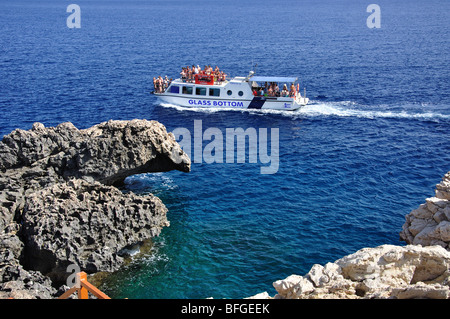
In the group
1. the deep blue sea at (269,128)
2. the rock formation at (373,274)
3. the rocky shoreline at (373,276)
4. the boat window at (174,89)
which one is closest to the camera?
the rocky shoreline at (373,276)

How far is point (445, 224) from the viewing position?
28.5 m

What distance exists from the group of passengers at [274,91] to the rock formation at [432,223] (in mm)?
31793

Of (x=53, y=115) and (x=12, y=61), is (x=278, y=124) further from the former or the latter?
(x=12, y=61)

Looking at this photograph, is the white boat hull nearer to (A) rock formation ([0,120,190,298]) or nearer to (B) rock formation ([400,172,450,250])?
(A) rock formation ([0,120,190,298])

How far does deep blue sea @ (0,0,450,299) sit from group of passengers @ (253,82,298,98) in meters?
2.67

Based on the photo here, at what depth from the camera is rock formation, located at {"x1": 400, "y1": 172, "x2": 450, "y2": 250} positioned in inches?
1125

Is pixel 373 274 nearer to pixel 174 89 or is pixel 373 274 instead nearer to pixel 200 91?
pixel 200 91

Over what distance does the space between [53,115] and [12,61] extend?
3810 cm

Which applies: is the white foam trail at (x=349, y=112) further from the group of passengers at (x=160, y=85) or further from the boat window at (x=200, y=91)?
the group of passengers at (x=160, y=85)

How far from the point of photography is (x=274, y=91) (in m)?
62.4

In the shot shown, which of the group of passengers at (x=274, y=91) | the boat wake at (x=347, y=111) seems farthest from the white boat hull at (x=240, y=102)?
the group of passengers at (x=274, y=91)

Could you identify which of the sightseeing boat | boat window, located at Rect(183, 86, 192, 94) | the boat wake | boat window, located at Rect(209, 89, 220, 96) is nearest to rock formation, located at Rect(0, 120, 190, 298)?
the boat wake

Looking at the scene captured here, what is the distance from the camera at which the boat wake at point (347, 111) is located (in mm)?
57906
